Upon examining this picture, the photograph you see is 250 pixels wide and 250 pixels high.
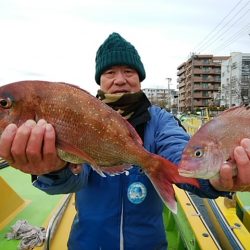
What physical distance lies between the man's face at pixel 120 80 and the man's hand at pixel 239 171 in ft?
3.86

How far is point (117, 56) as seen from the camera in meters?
2.83

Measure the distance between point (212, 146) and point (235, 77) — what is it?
85.7 m

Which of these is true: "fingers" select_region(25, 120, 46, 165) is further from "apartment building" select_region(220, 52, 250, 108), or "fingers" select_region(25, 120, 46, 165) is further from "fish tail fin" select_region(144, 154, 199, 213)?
"apartment building" select_region(220, 52, 250, 108)

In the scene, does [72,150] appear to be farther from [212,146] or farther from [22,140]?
[212,146]

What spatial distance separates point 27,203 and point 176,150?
3.41 metres

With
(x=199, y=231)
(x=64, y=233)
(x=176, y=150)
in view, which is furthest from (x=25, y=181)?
(x=176, y=150)

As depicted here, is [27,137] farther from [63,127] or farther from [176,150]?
[176,150]

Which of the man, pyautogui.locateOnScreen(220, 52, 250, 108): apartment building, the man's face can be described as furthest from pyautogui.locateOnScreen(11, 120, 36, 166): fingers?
pyautogui.locateOnScreen(220, 52, 250, 108): apartment building

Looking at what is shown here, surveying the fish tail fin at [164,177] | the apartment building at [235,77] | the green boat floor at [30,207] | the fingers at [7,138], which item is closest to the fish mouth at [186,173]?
the fish tail fin at [164,177]

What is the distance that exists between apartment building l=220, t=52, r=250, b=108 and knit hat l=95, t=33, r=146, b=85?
221ft

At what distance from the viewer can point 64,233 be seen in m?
4.03

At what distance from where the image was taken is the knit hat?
9.29 feet

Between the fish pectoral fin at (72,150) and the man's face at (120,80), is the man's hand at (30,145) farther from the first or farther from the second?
the man's face at (120,80)

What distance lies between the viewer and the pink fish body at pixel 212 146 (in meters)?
1.80
